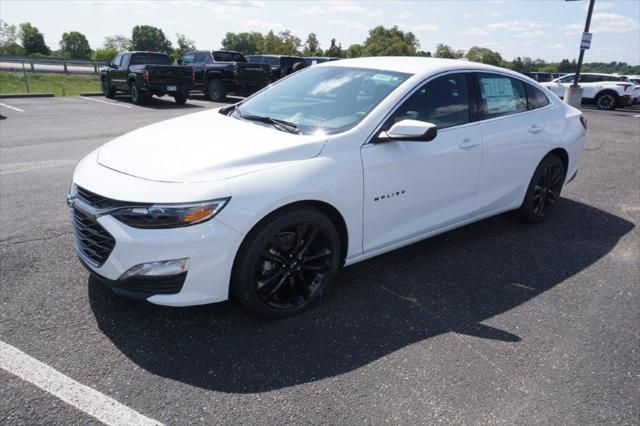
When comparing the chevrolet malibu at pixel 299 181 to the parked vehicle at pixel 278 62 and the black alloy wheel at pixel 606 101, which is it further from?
the black alloy wheel at pixel 606 101

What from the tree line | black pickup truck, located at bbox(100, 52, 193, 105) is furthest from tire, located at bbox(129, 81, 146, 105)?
the tree line

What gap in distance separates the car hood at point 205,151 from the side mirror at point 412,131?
483 mm

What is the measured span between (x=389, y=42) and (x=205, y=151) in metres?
100

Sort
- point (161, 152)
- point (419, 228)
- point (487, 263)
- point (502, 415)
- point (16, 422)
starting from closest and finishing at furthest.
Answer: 1. point (16, 422)
2. point (502, 415)
3. point (161, 152)
4. point (419, 228)
5. point (487, 263)

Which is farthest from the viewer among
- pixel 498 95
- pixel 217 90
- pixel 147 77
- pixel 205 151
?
pixel 217 90

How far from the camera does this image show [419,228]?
12.4ft

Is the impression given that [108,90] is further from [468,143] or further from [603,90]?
[603,90]

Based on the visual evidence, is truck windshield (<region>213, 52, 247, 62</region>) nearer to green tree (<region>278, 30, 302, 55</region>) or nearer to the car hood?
the car hood

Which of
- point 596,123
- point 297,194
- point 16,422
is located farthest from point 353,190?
point 596,123

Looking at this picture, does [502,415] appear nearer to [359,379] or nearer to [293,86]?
[359,379]

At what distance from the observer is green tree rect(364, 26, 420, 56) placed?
9069 cm

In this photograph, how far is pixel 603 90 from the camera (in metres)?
21.0

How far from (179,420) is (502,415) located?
1.58 meters

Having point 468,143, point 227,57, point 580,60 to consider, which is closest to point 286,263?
point 468,143
